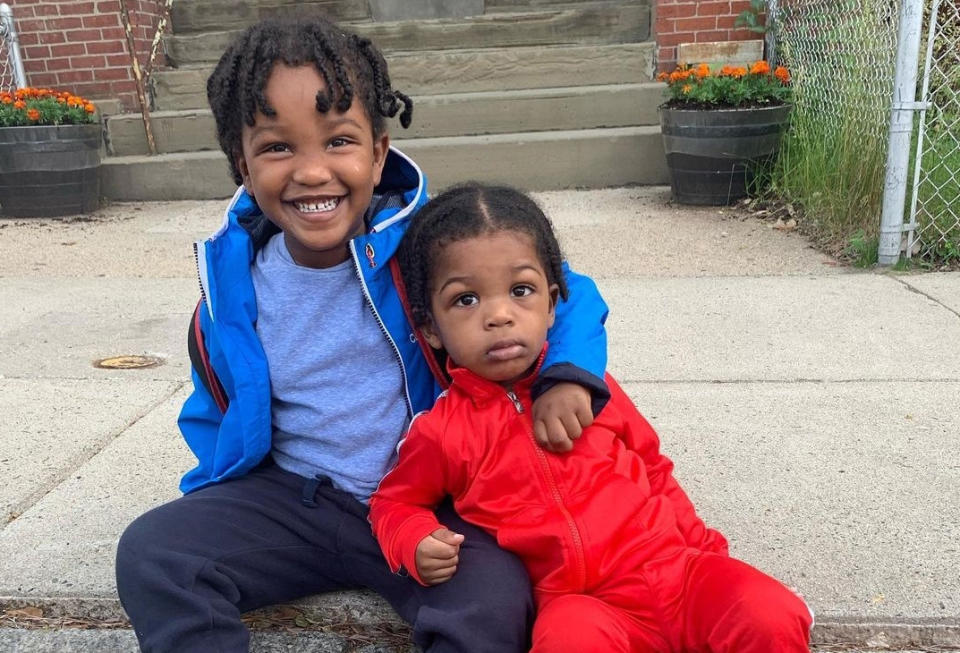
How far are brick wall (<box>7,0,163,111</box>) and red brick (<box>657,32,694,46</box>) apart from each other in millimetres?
4072

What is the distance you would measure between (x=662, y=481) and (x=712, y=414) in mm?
918

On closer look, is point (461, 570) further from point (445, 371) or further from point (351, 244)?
point (351, 244)

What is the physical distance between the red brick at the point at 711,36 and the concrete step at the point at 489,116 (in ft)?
1.50

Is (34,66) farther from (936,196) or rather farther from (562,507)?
(562,507)

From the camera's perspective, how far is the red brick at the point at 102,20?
22.1 ft

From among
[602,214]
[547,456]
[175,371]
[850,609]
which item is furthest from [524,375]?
[602,214]

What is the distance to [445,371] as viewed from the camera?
1862mm

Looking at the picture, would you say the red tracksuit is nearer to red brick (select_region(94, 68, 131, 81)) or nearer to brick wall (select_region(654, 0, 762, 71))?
brick wall (select_region(654, 0, 762, 71))

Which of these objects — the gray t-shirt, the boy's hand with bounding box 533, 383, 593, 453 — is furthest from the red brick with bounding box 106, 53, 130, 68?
the boy's hand with bounding box 533, 383, 593, 453

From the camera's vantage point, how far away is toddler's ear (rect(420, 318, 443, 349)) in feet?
5.83

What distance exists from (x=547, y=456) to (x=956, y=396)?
1.67m

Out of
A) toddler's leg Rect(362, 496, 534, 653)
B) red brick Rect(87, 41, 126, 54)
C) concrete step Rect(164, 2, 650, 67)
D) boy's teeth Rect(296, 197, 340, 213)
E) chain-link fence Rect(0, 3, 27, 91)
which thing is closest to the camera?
toddler's leg Rect(362, 496, 534, 653)

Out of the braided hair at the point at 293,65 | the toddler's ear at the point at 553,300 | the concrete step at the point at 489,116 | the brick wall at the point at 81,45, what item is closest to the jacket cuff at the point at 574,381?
the toddler's ear at the point at 553,300

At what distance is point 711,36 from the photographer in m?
6.45
